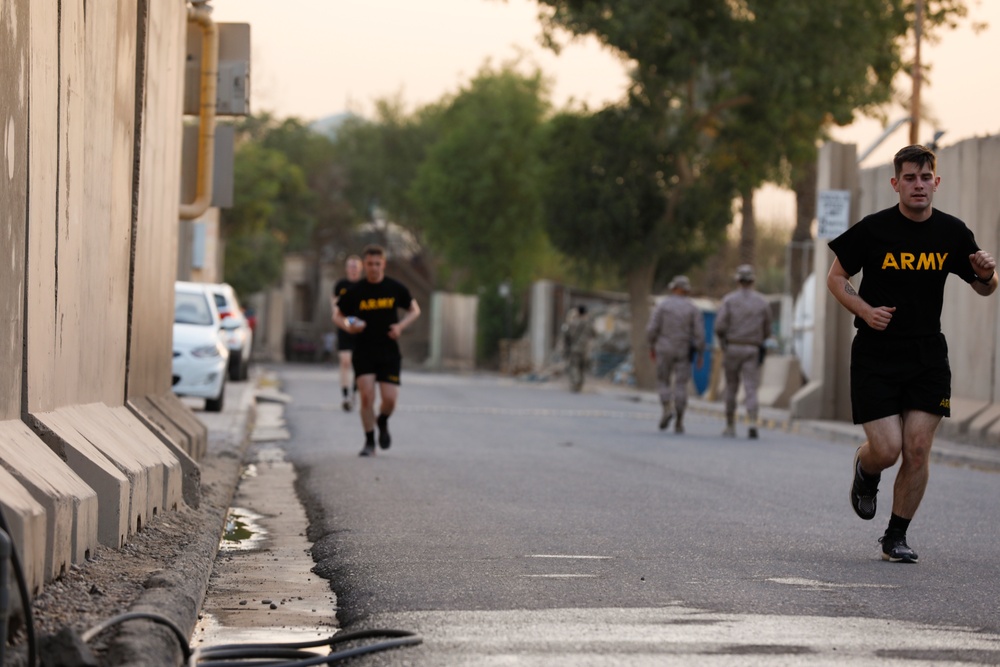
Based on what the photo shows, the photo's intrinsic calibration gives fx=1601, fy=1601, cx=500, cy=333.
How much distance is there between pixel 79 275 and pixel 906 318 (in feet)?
12.8

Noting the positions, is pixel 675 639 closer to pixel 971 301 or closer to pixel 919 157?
pixel 919 157

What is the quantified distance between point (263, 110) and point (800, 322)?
42.8 m

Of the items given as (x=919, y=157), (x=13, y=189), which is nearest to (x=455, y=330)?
(x=919, y=157)

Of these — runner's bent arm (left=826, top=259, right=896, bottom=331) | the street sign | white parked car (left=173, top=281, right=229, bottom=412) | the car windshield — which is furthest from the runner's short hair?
Result: the car windshield

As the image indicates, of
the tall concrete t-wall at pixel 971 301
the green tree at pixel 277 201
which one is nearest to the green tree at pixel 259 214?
the green tree at pixel 277 201

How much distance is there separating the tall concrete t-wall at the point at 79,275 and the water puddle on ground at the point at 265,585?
1.55ft

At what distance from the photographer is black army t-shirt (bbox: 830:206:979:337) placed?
7.64 metres

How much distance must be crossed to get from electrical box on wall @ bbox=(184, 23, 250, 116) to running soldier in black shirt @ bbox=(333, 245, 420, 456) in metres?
1.70

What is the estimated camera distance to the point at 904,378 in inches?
300

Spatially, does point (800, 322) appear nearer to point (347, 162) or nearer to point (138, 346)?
point (138, 346)

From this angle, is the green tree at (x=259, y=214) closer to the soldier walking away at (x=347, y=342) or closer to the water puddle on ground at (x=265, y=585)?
the soldier walking away at (x=347, y=342)

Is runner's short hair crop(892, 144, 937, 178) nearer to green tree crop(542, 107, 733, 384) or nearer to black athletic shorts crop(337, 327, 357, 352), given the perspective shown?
black athletic shorts crop(337, 327, 357, 352)

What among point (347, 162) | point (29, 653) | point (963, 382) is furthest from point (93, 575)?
point (347, 162)

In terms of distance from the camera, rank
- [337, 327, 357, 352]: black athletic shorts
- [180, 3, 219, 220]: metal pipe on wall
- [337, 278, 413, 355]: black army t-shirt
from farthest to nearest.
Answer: [337, 327, 357, 352]: black athletic shorts → [337, 278, 413, 355]: black army t-shirt → [180, 3, 219, 220]: metal pipe on wall
